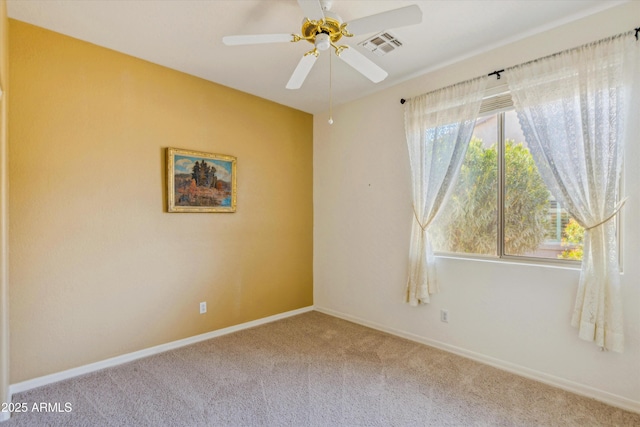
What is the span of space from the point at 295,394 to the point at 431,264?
1666 millimetres

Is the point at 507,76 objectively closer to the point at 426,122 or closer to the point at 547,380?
the point at 426,122

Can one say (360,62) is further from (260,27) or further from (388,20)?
(260,27)

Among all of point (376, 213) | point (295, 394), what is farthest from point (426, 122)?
point (295, 394)

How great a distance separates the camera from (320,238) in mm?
4332

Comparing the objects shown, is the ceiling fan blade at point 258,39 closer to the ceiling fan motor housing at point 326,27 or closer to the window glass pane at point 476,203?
the ceiling fan motor housing at point 326,27

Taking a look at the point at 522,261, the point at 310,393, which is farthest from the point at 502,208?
the point at 310,393

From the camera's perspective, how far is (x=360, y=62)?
2.19 meters

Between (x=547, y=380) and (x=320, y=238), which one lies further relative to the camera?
(x=320, y=238)

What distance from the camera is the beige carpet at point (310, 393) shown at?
6.64 feet

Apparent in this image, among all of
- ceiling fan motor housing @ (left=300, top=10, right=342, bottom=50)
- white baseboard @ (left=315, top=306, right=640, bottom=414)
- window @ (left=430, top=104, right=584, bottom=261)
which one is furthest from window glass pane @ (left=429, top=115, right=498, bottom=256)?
ceiling fan motor housing @ (left=300, top=10, right=342, bottom=50)

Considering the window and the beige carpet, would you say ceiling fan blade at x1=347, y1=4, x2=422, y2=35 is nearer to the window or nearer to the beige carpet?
the window

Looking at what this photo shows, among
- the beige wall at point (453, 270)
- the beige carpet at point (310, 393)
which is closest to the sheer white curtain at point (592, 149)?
the beige wall at point (453, 270)

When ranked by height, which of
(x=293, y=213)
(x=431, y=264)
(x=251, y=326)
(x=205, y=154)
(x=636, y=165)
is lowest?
(x=251, y=326)

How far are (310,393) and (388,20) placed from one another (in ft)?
8.08
